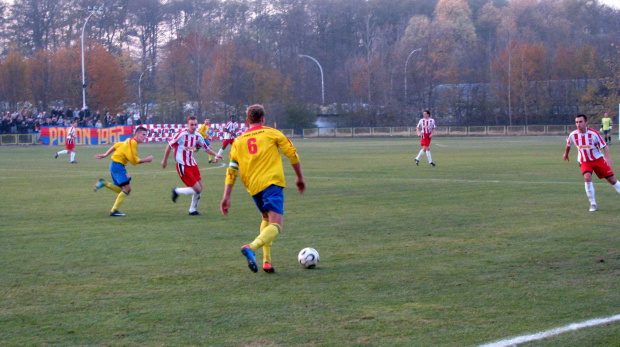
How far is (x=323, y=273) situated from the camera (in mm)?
6988

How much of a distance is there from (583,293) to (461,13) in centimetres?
8001

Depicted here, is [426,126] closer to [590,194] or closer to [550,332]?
[590,194]

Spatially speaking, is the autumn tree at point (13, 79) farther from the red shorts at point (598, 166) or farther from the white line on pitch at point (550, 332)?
the white line on pitch at point (550, 332)

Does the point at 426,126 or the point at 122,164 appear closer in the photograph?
the point at 122,164

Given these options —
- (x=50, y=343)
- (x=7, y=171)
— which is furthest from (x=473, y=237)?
(x=7, y=171)

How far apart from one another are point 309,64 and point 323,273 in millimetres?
77291

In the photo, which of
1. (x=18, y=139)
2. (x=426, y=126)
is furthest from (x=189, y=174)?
(x=18, y=139)

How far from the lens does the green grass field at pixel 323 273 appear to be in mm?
5059

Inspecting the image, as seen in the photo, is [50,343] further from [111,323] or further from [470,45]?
[470,45]

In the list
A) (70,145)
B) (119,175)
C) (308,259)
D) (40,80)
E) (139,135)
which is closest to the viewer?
(308,259)

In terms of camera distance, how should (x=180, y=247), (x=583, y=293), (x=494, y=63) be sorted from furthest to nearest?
(x=494, y=63), (x=180, y=247), (x=583, y=293)

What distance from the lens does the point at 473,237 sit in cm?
891

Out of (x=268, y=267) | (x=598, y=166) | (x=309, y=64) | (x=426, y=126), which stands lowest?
(x=268, y=267)

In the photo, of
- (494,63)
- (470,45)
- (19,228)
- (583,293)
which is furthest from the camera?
(470,45)
